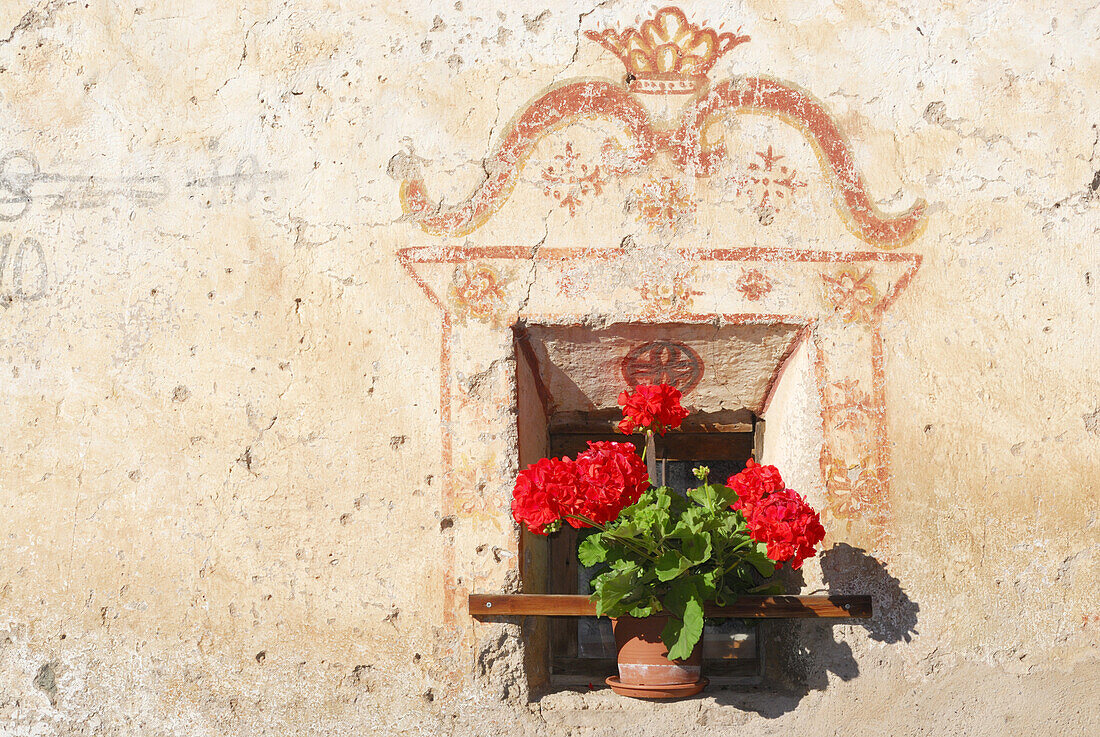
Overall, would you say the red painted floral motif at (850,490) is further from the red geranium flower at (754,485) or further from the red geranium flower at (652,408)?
the red geranium flower at (652,408)

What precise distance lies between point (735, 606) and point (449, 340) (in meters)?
1.14

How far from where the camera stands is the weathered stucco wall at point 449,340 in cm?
269

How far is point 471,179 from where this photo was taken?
2.88 meters

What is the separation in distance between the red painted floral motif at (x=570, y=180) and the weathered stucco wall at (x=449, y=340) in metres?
0.01

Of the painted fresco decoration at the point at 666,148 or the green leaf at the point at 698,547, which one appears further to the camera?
the painted fresco decoration at the point at 666,148

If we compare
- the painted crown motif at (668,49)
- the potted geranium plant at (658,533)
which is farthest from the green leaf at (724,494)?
the painted crown motif at (668,49)

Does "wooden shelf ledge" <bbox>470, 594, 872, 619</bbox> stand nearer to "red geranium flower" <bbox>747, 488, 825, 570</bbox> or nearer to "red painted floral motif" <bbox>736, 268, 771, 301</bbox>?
"red geranium flower" <bbox>747, 488, 825, 570</bbox>

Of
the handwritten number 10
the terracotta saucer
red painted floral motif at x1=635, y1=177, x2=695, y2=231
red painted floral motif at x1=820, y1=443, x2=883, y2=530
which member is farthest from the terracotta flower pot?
the handwritten number 10

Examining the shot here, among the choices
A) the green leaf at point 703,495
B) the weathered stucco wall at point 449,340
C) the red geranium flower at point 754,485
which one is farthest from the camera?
the weathered stucco wall at point 449,340

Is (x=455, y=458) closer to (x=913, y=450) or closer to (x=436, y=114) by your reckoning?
(x=436, y=114)

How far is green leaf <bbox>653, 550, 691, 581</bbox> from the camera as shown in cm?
232

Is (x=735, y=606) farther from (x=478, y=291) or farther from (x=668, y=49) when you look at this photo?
(x=668, y=49)

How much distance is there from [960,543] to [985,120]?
4.35 feet

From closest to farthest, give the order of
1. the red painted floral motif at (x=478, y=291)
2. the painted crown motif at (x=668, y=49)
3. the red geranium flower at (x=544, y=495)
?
the red geranium flower at (x=544, y=495), the red painted floral motif at (x=478, y=291), the painted crown motif at (x=668, y=49)
